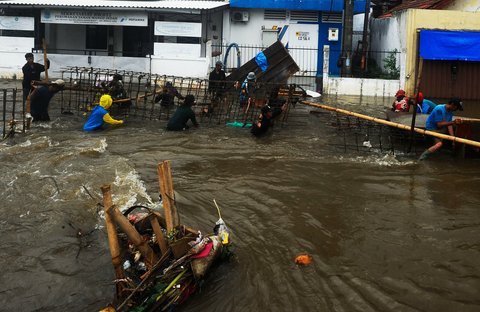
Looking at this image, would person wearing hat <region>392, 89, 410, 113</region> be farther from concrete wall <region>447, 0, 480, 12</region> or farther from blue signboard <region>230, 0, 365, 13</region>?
blue signboard <region>230, 0, 365, 13</region>

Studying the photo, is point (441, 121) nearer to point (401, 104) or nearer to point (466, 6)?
point (401, 104)

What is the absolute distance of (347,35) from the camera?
19.0 metres

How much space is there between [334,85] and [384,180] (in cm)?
1080

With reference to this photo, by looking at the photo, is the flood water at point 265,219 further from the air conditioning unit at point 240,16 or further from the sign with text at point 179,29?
the air conditioning unit at point 240,16

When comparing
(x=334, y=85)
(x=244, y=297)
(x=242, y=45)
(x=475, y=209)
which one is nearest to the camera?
(x=244, y=297)

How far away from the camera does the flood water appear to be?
15.8ft

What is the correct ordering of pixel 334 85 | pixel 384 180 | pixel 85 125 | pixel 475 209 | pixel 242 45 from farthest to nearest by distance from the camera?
pixel 242 45
pixel 334 85
pixel 85 125
pixel 384 180
pixel 475 209

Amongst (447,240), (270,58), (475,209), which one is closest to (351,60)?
(270,58)

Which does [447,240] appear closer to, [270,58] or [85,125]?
[85,125]

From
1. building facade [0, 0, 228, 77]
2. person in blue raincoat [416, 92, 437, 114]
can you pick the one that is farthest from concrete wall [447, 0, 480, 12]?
building facade [0, 0, 228, 77]

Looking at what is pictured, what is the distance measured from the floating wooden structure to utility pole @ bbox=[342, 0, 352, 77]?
15.3 meters

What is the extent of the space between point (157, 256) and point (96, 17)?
56.5 feet

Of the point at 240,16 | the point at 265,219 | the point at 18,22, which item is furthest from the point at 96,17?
the point at 265,219

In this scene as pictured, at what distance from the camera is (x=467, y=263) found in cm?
538
